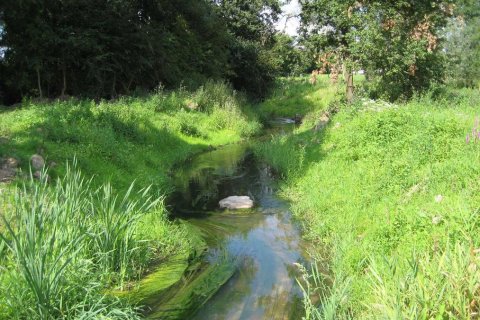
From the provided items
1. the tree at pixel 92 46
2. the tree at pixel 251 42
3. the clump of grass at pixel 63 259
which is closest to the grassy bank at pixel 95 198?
the clump of grass at pixel 63 259

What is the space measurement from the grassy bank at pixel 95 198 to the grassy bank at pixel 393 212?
232 centimetres

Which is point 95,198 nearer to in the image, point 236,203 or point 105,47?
point 236,203

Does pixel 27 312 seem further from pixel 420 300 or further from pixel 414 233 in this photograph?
pixel 414 233

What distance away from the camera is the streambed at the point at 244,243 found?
5.45 metres

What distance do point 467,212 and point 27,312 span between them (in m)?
4.56

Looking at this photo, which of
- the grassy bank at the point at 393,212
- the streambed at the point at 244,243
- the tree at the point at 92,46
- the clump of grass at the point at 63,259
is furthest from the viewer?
the tree at the point at 92,46

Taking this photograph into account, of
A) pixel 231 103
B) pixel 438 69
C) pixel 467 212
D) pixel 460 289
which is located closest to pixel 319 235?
pixel 467 212

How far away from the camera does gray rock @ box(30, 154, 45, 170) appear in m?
8.94

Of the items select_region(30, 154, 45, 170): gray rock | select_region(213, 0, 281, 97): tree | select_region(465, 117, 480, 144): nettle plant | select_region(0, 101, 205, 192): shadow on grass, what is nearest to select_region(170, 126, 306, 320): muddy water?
select_region(0, 101, 205, 192): shadow on grass

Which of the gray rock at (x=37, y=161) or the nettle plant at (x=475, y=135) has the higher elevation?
the nettle plant at (x=475, y=135)

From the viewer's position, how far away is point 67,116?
482 inches

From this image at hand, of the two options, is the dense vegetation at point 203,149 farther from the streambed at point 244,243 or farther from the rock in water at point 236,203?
Answer: the rock in water at point 236,203

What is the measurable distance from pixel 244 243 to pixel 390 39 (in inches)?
455

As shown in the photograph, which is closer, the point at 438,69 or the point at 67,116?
the point at 67,116
